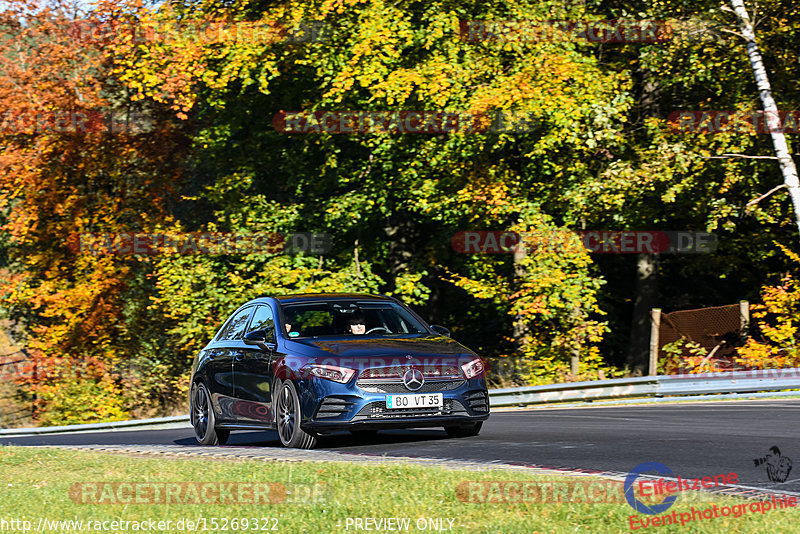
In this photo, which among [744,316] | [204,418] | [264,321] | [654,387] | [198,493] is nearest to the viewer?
[198,493]

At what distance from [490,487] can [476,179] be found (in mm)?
20301

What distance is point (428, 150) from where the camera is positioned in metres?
27.2

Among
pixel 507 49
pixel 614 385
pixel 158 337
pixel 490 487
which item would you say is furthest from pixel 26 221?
pixel 490 487

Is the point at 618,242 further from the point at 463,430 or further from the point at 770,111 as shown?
the point at 463,430

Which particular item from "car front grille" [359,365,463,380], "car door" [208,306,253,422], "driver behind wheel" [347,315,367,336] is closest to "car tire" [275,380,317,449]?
"car front grille" [359,365,463,380]

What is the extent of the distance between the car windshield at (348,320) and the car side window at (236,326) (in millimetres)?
996

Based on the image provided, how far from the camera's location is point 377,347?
436 inches

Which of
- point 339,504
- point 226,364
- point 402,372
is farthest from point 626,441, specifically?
point 339,504

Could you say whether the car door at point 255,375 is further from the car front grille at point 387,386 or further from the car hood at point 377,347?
the car front grille at point 387,386

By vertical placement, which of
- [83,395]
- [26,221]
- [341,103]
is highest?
[341,103]

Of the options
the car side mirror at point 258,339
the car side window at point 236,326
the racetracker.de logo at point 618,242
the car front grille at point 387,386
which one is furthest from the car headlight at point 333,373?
the racetracker.de logo at point 618,242

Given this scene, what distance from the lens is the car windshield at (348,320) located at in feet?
39.2

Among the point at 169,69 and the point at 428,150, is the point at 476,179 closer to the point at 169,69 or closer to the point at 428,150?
the point at 428,150

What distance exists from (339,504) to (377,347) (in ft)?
13.3
